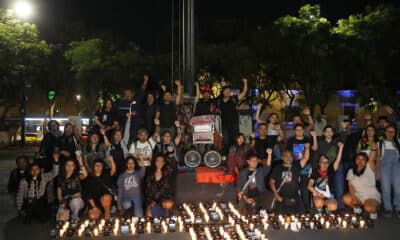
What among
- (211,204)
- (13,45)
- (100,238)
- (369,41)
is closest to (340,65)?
(369,41)

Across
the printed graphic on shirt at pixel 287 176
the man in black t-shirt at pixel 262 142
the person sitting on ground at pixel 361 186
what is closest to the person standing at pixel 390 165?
the person sitting on ground at pixel 361 186

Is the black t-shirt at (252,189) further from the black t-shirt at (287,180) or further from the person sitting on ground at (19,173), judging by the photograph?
the person sitting on ground at (19,173)

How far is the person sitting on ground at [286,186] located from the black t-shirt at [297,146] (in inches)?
15.2

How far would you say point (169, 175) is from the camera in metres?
9.26

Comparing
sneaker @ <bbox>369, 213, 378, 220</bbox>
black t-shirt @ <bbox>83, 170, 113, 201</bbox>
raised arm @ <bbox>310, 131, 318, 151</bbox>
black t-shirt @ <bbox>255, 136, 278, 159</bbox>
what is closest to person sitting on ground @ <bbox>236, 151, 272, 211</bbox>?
black t-shirt @ <bbox>255, 136, 278, 159</bbox>

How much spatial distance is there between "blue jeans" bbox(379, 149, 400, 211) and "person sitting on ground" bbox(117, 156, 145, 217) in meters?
4.75

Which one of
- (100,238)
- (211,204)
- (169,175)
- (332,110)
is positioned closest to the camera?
(100,238)

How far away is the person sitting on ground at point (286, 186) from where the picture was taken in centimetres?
914

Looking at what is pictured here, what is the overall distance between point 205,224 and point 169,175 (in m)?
1.29

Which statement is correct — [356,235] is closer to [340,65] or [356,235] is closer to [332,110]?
[340,65]

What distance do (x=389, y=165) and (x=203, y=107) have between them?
4043 millimetres

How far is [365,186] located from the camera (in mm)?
9438

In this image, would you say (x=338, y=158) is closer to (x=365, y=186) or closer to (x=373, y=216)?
(x=365, y=186)

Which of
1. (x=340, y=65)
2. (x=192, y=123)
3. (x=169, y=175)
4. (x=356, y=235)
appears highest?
(x=340, y=65)
